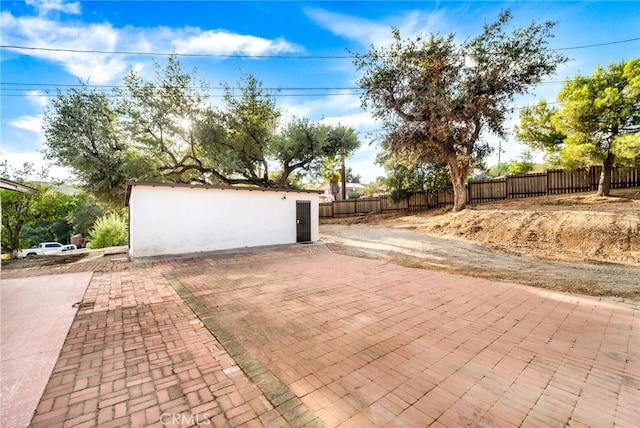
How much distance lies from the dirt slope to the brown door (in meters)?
6.17

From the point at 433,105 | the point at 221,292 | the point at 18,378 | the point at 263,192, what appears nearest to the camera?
the point at 18,378

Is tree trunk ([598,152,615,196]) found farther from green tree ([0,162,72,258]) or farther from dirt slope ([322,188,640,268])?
green tree ([0,162,72,258])

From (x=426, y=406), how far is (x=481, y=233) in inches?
442

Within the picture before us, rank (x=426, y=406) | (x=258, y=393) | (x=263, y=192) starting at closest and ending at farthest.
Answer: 1. (x=426, y=406)
2. (x=258, y=393)
3. (x=263, y=192)

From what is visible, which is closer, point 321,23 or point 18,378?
point 18,378

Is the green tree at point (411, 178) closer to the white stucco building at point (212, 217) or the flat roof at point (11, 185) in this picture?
the white stucco building at point (212, 217)

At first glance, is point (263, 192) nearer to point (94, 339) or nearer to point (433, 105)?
point (94, 339)

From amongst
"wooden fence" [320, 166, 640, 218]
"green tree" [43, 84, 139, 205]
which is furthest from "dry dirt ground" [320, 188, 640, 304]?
"green tree" [43, 84, 139, 205]

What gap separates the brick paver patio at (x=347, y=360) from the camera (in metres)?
1.91

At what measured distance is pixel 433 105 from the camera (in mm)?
12641

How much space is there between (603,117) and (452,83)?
6.33 metres

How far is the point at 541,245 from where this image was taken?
909 cm

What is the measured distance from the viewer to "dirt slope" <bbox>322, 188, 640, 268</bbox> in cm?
789

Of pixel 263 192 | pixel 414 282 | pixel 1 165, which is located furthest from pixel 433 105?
pixel 1 165
